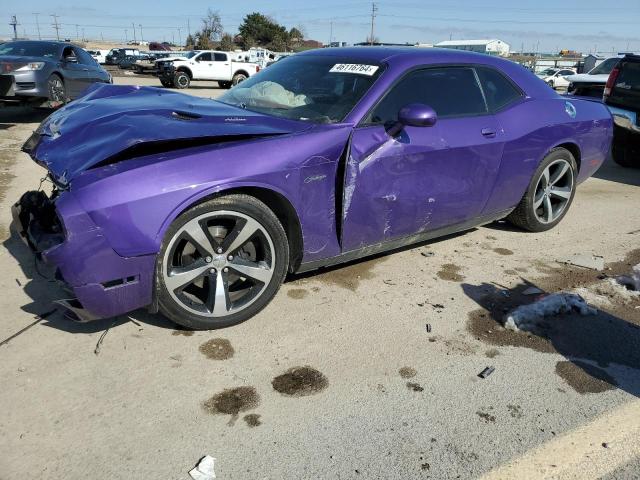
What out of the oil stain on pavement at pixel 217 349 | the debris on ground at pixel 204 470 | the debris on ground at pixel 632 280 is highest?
the debris on ground at pixel 204 470

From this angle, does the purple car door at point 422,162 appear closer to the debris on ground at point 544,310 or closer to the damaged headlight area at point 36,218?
the debris on ground at point 544,310

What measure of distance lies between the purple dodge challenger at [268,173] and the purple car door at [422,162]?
11 millimetres

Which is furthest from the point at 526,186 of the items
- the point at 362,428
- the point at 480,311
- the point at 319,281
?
the point at 362,428

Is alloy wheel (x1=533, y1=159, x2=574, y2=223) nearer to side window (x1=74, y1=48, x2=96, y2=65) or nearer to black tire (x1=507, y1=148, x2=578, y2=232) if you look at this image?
Result: black tire (x1=507, y1=148, x2=578, y2=232)

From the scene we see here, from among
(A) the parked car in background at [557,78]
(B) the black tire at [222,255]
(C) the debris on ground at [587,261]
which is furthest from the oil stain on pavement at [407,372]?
(A) the parked car in background at [557,78]

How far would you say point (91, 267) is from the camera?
2590mm

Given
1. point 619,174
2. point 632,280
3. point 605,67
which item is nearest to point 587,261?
point 632,280

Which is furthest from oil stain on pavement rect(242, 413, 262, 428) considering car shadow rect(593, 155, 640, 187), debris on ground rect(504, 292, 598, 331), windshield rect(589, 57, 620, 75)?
windshield rect(589, 57, 620, 75)

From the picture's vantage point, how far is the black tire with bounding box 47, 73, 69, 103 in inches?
388

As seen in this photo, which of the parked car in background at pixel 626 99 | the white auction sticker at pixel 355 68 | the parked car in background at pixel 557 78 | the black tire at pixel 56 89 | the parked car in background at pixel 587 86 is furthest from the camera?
the parked car in background at pixel 557 78

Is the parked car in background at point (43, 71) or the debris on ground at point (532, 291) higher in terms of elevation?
the parked car in background at point (43, 71)

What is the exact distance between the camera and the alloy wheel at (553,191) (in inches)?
194

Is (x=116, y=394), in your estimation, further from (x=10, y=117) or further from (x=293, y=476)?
(x=10, y=117)

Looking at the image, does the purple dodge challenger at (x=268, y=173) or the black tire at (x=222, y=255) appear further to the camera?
the black tire at (x=222, y=255)
